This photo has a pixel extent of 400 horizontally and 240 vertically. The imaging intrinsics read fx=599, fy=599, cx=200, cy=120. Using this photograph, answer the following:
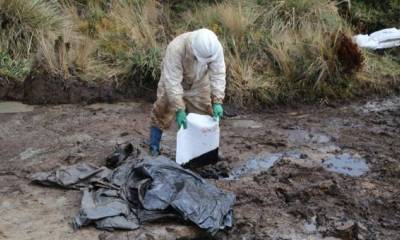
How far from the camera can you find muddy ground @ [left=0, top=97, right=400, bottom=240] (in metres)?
4.54

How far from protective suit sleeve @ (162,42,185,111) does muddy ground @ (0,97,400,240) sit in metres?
0.82

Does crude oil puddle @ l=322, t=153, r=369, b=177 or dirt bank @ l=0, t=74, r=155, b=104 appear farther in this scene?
dirt bank @ l=0, t=74, r=155, b=104

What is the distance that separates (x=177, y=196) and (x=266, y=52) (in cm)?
380

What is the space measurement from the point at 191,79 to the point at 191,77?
0.03 meters

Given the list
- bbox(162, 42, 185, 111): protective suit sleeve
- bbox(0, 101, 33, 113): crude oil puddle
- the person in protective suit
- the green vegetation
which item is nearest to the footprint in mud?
the person in protective suit

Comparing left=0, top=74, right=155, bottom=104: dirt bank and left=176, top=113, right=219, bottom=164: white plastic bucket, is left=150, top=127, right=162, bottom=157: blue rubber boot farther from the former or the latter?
left=0, top=74, right=155, bottom=104: dirt bank

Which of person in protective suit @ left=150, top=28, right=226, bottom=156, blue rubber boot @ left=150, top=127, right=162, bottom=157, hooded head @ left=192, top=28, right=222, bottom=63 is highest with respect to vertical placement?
hooded head @ left=192, top=28, right=222, bottom=63

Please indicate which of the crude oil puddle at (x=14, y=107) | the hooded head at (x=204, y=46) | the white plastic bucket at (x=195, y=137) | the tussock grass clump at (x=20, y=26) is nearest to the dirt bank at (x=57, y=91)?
the crude oil puddle at (x=14, y=107)

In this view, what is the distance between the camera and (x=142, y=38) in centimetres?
805

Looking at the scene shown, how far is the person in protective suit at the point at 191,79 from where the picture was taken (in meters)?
4.84

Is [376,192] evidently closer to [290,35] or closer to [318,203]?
[318,203]

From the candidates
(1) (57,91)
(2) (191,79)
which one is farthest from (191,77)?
(1) (57,91)

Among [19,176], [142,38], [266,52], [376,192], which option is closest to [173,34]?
[142,38]

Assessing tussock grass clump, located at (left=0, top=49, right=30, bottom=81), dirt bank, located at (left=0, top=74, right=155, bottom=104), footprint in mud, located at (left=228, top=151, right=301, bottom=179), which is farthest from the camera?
tussock grass clump, located at (left=0, top=49, right=30, bottom=81)
